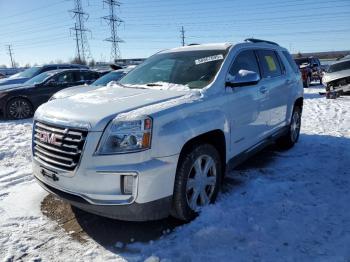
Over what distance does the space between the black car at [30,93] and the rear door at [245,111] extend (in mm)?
8275

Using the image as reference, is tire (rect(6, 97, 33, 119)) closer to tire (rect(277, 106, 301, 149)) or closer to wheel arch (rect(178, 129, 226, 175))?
tire (rect(277, 106, 301, 149))

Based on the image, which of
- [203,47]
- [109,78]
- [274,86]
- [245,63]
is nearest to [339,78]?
[109,78]

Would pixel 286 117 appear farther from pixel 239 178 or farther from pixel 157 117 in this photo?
pixel 157 117

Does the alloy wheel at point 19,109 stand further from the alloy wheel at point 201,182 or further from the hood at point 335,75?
the hood at point 335,75

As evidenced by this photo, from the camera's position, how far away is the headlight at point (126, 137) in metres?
2.96

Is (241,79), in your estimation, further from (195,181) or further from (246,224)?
(246,224)

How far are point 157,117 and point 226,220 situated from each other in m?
1.30

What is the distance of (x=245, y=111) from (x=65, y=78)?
9207 mm

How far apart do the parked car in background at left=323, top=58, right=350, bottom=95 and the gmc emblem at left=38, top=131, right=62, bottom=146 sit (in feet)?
41.7

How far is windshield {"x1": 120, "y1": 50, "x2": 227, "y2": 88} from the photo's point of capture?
163 inches

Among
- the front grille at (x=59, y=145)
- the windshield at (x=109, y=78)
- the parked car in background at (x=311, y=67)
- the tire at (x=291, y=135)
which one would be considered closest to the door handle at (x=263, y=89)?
the tire at (x=291, y=135)

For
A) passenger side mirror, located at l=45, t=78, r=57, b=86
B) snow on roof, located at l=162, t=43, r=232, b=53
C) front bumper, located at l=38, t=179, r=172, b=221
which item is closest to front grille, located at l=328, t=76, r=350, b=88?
passenger side mirror, located at l=45, t=78, r=57, b=86

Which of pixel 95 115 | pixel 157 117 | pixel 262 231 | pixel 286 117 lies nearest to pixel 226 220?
pixel 262 231

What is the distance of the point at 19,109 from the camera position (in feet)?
35.3
